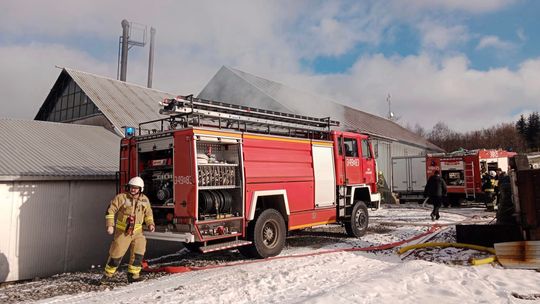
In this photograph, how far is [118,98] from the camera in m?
17.3

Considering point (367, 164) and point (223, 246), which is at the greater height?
point (367, 164)

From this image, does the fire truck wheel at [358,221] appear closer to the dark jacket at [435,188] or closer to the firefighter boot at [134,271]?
the dark jacket at [435,188]

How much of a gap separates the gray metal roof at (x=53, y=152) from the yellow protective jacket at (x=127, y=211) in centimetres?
310

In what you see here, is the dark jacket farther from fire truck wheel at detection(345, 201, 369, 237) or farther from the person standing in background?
fire truck wheel at detection(345, 201, 369, 237)

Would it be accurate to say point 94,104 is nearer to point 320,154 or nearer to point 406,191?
point 320,154

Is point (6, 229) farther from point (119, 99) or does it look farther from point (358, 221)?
point (119, 99)

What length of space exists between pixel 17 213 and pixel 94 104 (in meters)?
8.50

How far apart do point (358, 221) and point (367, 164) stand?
5.21ft

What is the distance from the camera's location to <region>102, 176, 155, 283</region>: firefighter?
616cm

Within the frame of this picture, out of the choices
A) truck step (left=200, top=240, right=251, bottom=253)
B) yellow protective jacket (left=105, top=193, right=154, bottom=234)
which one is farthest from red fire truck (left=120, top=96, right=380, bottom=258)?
yellow protective jacket (left=105, top=193, right=154, bottom=234)

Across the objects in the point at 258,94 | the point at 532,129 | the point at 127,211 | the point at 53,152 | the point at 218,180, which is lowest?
the point at 127,211

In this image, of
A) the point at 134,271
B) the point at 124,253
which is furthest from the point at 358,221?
the point at 124,253

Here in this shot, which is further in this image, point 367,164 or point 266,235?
point 367,164

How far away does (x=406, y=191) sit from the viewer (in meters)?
22.2
